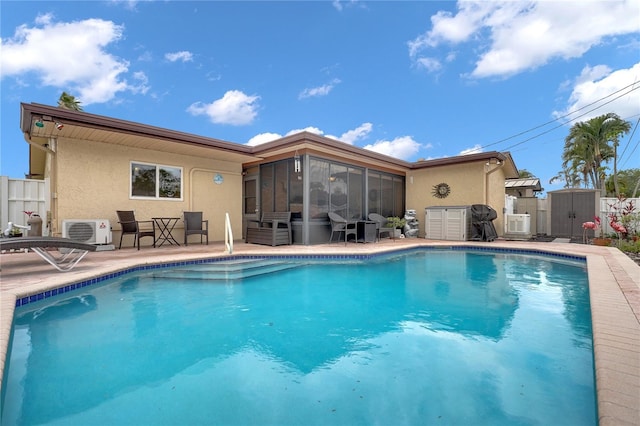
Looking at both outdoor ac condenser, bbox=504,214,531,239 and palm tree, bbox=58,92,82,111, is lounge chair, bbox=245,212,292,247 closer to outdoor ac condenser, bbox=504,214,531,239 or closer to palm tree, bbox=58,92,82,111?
outdoor ac condenser, bbox=504,214,531,239

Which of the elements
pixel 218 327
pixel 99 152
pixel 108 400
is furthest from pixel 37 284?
pixel 99 152

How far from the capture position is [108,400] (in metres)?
1.82

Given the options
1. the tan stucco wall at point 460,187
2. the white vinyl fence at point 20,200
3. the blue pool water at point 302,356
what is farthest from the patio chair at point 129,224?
the tan stucco wall at point 460,187

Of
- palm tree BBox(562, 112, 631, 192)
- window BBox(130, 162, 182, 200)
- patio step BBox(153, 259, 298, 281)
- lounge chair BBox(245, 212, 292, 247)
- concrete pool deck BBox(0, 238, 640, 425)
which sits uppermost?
palm tree BBox(562, 112, 631, 192)

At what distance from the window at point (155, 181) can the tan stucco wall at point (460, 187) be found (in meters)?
8.02

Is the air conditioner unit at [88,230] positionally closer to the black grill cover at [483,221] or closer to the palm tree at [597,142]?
the black grill cover at [483,221]

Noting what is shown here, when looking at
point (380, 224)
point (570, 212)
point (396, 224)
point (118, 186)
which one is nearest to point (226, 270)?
point (118, 186)

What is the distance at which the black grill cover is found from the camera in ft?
30.3

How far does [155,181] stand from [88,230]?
6.42 ft

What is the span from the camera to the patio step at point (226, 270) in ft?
16.3

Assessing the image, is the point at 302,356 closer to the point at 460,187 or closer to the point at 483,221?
the point at 483,221

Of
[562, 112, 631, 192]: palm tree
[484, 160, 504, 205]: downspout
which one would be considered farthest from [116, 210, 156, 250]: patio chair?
[562, 112, 631, 192]: palm tree

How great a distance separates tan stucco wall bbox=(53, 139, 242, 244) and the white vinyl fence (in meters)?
1.36

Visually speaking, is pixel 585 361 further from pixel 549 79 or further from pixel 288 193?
pixel 549 79
